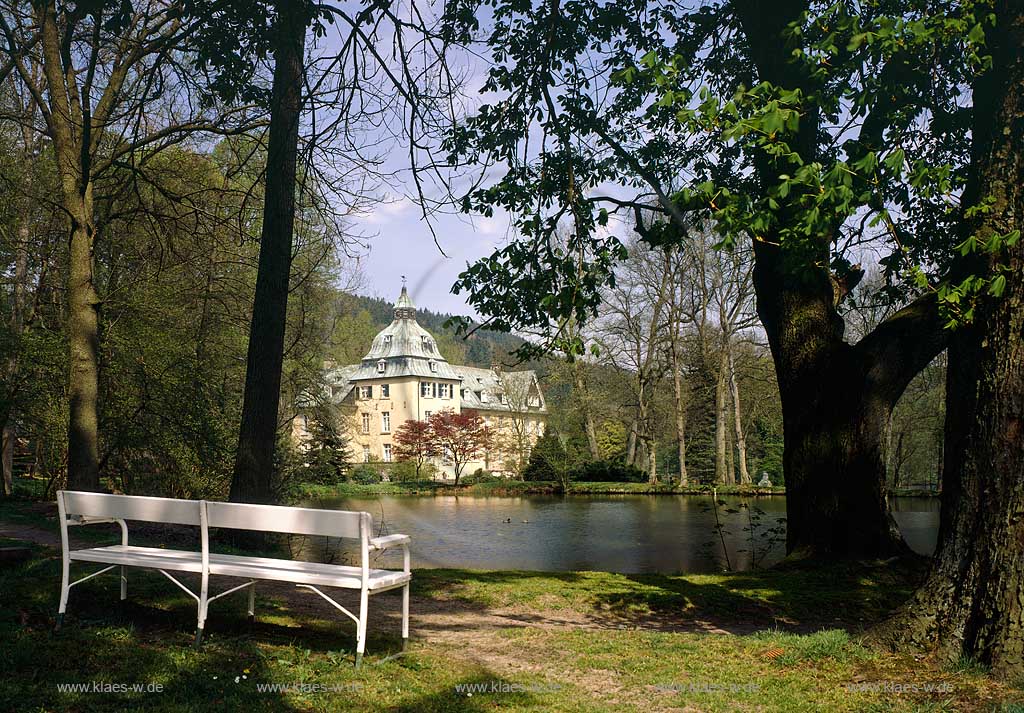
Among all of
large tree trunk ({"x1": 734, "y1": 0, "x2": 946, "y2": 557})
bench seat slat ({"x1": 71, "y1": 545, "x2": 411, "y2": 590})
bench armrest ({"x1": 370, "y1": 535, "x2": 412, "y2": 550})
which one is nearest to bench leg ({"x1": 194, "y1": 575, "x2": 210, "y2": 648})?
bench seat slat ({"x1": 71, "y1": 545, "x2": 411, "y2": 590})

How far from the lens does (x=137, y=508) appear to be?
5.29 metres

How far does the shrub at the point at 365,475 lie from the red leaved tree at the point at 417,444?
2.17 meters

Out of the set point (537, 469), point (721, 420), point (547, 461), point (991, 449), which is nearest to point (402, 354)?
Answer: point (537, 469)

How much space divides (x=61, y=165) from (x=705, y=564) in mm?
11332

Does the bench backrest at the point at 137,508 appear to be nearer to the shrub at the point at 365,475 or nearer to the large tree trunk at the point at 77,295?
the large tree trunk at the point at 77,295

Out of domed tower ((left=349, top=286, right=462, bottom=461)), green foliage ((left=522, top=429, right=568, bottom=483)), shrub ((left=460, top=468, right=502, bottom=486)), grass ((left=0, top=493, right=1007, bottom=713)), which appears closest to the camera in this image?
grass ((left=0, top=493, right=1007, bottom=713))

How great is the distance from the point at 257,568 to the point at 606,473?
113ft

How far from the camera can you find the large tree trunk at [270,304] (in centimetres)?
937

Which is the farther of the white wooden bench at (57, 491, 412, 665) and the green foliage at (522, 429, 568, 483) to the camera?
the green foliage at (522, 429, 568, 483)

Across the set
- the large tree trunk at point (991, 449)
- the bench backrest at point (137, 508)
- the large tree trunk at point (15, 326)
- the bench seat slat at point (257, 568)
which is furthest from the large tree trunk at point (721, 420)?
the bench backrest at point (137, 508)

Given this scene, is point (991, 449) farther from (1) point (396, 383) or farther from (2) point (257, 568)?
(1) point (396, 383)

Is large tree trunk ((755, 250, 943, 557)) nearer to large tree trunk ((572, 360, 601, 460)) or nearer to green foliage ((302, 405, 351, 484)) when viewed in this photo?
green foliage ((302, 405, 351, 484))

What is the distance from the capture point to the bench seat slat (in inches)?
191

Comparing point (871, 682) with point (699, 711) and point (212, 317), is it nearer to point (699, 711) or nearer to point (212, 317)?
point (699, 711)
